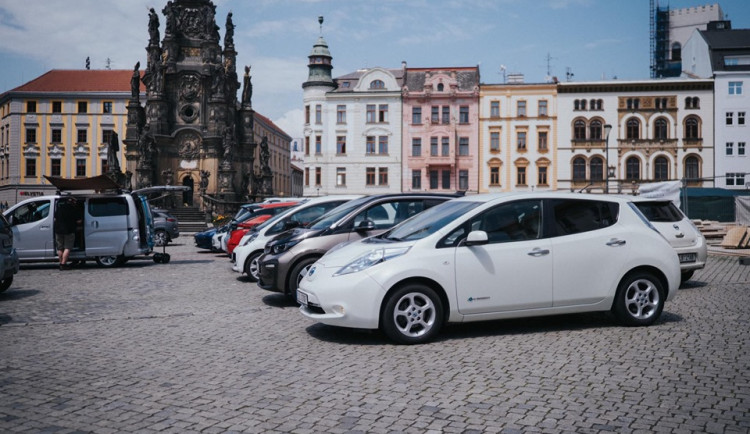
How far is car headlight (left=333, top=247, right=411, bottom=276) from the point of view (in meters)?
7.48

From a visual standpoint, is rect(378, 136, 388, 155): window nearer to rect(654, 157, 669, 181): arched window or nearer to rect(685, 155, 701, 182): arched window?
rect(654, 157, 669, 181): arched window

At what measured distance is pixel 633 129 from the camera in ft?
195

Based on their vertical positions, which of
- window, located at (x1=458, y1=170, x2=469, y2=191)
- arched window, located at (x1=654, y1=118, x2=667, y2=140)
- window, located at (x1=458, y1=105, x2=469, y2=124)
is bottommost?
window, located at (x1=458, y1=170, x2=469, y2=191)

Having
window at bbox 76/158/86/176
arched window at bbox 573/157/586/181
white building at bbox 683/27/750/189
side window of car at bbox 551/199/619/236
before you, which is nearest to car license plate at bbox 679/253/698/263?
side window of car at bbox 551/199/619/236

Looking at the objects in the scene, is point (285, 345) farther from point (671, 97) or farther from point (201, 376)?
point (671, 97)

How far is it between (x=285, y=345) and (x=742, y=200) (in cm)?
2320

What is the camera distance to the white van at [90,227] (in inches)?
682

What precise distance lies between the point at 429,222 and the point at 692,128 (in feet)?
192

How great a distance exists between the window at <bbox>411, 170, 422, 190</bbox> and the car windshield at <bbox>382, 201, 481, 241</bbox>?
2084 inches

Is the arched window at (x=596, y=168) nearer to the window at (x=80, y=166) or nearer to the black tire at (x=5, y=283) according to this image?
the black tire at (x=5, y=283)

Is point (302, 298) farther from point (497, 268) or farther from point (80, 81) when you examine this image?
point (80, 81)

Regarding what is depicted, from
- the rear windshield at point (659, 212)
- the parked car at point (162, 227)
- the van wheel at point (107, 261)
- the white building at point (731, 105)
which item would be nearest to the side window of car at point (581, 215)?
the rear windshield at point (659, 212)

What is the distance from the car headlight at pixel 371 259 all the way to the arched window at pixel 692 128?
59252 millimetres

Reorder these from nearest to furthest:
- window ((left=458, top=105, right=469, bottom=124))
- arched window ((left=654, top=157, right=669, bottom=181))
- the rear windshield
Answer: the rear windshield < arched window ((left=654, top=157, right=669, bottom=181)) < window ((left=458, top=105, right=469, bottom=124))
